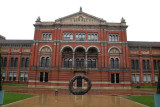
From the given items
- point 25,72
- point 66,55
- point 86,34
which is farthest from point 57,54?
point 25,72

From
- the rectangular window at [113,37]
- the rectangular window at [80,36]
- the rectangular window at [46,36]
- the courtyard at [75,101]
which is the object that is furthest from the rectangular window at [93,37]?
the courtyard at [75,101]

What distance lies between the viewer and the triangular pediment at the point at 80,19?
40.1 m

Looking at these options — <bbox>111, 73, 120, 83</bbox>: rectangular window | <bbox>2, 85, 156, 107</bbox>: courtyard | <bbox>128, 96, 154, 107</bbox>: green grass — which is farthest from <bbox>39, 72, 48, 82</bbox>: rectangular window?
<bbox>128, 96, 154, 107</bbox>: green grass

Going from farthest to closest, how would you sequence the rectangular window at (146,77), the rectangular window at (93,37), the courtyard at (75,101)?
the rectangular window at (146,77)
the rectangular window at (93,37)
the courtyard at (75,101)

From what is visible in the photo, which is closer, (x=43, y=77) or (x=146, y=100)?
(x=146, y=100)

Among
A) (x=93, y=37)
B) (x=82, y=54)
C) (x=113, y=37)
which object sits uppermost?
(x=113, y=37)

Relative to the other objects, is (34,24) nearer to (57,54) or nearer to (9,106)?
(57,54)

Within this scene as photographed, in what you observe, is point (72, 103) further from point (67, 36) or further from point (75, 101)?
point (67, 36)

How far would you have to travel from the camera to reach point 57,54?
125 ft

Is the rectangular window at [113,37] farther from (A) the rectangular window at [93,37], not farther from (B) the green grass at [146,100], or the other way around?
(B) the green grass at [146,100]

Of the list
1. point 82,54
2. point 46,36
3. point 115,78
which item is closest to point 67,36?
point 46,36

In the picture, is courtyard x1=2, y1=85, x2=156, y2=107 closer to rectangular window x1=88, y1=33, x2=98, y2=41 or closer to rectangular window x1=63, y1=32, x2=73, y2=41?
rectangular window x1=88, y1=33, x2=98, y2=41

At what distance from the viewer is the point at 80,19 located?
133 ft

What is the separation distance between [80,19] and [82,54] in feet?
37.7
